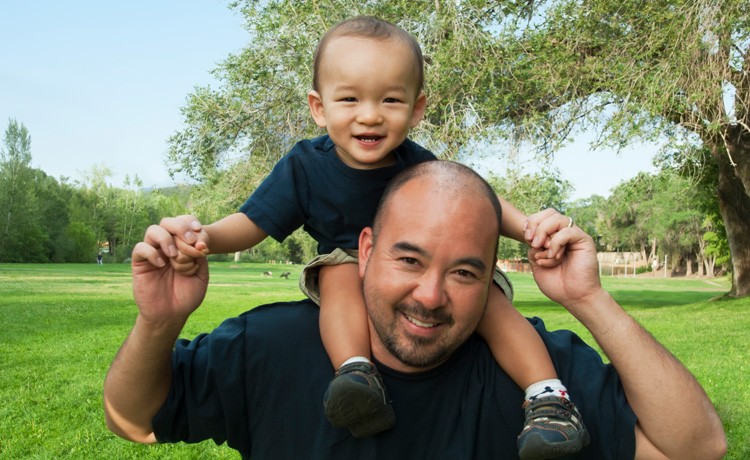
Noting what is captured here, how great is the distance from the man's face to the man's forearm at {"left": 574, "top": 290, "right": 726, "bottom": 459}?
43 cm

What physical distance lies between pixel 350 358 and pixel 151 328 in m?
0.59

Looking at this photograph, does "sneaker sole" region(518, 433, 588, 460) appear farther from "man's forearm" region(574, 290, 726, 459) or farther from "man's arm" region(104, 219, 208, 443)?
"man's arm" region(104, 219, 208, 443)

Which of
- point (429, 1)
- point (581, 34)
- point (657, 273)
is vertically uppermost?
point (429, 1)

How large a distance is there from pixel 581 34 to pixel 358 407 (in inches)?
641

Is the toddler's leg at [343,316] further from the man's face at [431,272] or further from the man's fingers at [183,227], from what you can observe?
the man's fingers at [183,227]

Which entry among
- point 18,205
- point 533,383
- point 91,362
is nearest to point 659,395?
point 533,383

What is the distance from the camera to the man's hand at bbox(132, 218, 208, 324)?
197 cm

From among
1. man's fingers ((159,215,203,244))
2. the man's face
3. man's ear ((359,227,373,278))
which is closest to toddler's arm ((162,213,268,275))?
man's fingers ((159,215,203,244))

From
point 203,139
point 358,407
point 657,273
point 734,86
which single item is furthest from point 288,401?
point 657,273

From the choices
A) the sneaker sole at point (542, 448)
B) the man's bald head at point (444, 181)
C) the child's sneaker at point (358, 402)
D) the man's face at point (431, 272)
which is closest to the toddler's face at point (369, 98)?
the man's bald head at point (444, 181)

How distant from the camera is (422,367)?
2221mm

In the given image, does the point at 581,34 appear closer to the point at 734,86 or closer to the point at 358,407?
the point at 734,86

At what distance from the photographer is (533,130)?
57.1 ft

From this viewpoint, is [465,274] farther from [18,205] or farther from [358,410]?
[18,205]
